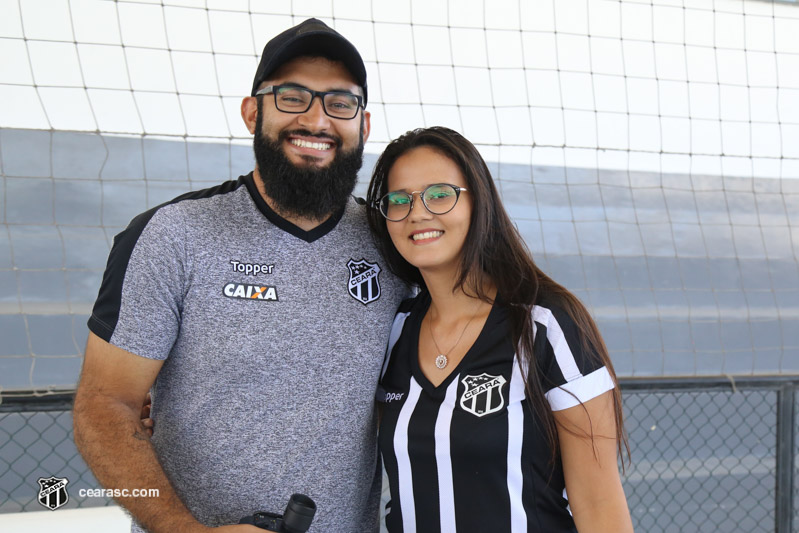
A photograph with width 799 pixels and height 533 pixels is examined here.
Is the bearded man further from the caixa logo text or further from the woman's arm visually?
the woman's arm

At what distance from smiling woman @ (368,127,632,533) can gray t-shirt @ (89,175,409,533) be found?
0.37 feet

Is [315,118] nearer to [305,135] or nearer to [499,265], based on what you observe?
[305,135]

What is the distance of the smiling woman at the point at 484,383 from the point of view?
122 cm

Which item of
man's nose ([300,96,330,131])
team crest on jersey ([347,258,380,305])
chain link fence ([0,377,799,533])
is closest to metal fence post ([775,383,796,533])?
chain link fence ([0,377,799,533])

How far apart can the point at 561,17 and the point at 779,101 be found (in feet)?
4.40

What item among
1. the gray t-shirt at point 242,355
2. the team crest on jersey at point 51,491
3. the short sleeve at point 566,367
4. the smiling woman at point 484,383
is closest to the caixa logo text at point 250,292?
Answer: the gray t-shirt at point 242,355

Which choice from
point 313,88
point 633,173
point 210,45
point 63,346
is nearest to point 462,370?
point 313,88

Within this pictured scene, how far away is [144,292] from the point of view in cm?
123

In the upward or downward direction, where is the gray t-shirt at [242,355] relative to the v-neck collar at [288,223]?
downward

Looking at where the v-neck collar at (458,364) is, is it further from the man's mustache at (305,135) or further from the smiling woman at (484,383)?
the man's mustache at (305,135)

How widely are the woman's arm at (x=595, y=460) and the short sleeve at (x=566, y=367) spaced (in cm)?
2

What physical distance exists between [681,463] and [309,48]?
4174 mm

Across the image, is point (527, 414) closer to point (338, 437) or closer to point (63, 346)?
point (338, 437)

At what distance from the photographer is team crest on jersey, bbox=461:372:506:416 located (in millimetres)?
1232
